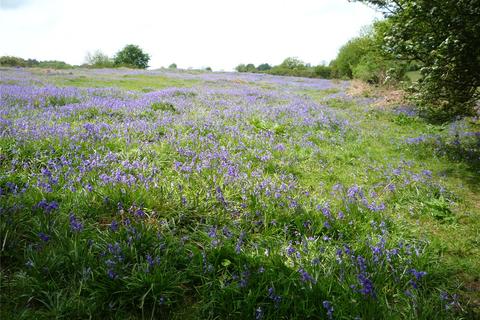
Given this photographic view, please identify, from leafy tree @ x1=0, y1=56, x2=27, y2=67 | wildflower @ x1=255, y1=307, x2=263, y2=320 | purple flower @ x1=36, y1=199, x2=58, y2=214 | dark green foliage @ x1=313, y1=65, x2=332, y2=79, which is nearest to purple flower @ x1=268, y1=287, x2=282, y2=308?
wildflower @ x1=255, y1=307, x2=263, y2=320

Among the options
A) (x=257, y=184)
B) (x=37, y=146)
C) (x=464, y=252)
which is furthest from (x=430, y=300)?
(x=37, y=146)

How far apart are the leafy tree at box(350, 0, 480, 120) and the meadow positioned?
173cm

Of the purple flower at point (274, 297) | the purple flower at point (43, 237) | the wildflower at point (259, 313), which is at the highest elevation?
the purple flower at point (43, 237)

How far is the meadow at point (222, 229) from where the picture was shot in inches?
121

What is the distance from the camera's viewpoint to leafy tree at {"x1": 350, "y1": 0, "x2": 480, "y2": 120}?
20.1ft

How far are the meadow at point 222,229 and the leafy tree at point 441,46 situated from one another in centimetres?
173

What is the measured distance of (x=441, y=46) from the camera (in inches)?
251

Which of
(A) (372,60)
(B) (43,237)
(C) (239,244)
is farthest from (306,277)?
(A) (372,60)

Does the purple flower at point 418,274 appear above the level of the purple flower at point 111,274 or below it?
below

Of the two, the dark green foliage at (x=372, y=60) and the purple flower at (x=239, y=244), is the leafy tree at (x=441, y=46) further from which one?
the purple flower at (x=239, y=244)

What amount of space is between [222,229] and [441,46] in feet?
19.6

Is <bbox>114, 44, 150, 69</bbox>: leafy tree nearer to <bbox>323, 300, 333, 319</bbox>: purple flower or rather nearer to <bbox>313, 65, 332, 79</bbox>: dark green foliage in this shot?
<bbox>313, 65, 332, 79</bbox>: dark green foliage

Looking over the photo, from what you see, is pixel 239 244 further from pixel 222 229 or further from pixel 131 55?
pixel 131 55

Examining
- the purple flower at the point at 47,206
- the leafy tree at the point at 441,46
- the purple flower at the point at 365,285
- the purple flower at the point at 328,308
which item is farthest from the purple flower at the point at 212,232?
the leafy tree at the point at 441,46
